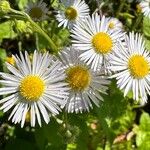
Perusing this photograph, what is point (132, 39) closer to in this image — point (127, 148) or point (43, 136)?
point (43, 136)

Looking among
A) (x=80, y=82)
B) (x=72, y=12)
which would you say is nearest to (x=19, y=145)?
(x=80, y=82)

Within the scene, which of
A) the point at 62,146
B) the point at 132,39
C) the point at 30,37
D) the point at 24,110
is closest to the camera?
the point at 24,110

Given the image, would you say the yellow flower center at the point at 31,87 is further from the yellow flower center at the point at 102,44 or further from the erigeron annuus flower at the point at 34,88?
the yellow flower center at the point at 102,44

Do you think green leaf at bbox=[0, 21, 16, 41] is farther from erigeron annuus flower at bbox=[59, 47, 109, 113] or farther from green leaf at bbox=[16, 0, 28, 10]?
erigeron annuus flower at bbox=[59, 47, 109, 113]

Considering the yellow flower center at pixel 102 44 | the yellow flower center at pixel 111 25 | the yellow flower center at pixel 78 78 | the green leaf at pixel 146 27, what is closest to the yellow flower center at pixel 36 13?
the yellow flower center at pixel 111 25

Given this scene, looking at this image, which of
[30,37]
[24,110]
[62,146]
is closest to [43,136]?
[62,146]
